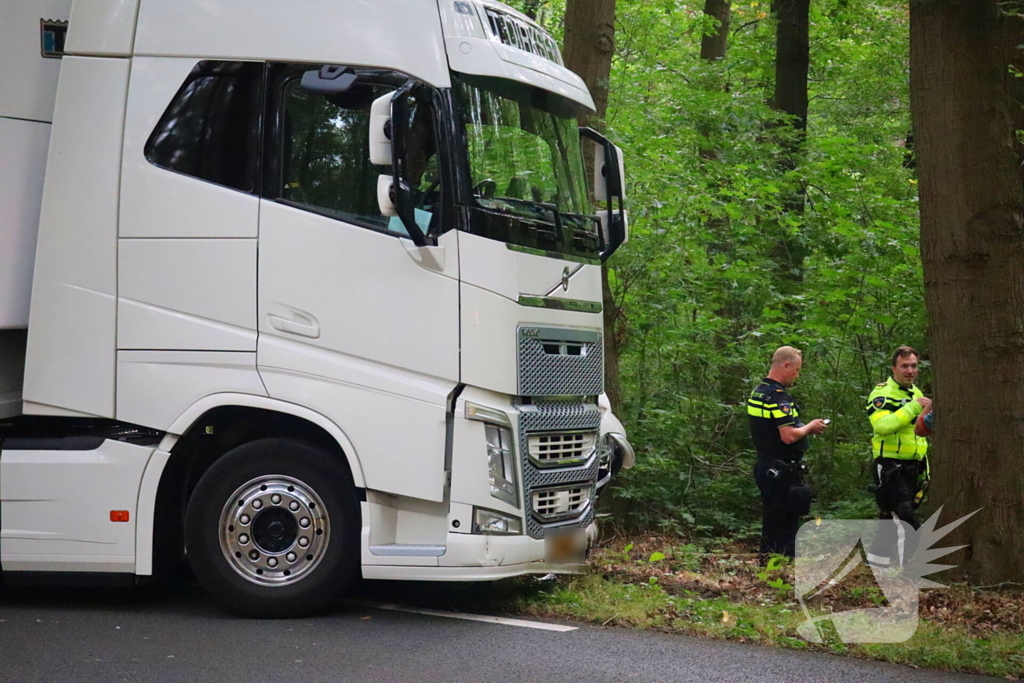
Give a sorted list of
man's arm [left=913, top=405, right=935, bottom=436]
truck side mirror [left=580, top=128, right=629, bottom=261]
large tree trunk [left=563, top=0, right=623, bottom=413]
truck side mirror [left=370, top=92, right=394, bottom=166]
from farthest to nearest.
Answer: large tree trunk [left=563, top=0, right=623, bottom=413] < man's arm [left=913, top=405, right=935, bottom=436] < truck side mirror [left=580, top=128, right=629, bottom=261] < truck side mirror [left=370, top=92, right=394, bottom=166]

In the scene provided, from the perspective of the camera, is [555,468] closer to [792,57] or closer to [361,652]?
[361,652]

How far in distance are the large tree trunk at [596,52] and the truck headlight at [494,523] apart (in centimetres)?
380

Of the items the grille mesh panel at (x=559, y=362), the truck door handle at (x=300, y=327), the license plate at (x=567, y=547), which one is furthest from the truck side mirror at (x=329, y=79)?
the license plate at (x=567, y=547)

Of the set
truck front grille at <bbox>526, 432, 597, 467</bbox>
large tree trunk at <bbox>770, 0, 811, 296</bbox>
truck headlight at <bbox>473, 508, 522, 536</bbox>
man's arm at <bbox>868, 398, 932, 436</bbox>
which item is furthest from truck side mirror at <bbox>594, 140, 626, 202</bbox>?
large tree trunk at <bbox>770, 0, 811, 296</bbox>

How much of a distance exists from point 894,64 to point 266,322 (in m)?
10.8

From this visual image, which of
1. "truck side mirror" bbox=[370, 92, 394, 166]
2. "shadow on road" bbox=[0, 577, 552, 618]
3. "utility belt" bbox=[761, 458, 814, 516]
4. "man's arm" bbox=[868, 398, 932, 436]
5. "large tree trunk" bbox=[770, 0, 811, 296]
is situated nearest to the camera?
"truck side mirror" bbox=[370, 92, 394, 166]

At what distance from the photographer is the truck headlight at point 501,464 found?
6.35 metres

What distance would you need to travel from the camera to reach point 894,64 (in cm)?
1458

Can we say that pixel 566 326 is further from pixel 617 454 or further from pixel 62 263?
pixel 62 263

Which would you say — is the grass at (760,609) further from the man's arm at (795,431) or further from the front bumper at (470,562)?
the man's arm at (795,431)

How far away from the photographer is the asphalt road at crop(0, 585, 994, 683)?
5.34 metres

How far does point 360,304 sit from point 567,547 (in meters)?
1.90

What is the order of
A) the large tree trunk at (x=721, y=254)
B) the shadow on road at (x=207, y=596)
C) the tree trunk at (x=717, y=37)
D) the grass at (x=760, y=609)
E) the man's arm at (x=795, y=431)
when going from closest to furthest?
the grass at (x=760, y=609)
the shadow on road at (x=207, y=596)
the man's arm at (x=795, y=431)
the large tree trunk at (x=721, y=254)
the tree trunk at (x=717, y=37)

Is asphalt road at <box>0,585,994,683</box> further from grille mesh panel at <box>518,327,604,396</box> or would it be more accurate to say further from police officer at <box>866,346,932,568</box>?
police officer at <box>866,346,932,568</box>
